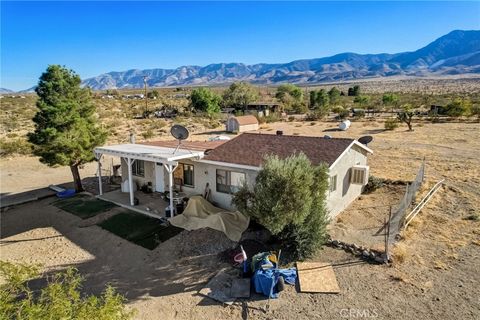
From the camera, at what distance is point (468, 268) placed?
10320 millimetres

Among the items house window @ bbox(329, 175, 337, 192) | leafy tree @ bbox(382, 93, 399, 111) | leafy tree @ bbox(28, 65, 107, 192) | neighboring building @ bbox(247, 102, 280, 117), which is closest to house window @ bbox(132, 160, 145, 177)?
leafy tree @ bbox(28, 65, 107, 192)

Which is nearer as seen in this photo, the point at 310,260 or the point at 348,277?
the point at 348,277

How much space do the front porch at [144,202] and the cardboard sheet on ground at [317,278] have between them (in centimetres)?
729

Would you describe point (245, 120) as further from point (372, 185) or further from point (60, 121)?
point (60, 121)

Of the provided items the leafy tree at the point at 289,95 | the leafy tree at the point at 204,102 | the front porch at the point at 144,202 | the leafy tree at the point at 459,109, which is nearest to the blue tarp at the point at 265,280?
the front porch at the point at 144,202

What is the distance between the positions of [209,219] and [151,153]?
4.82 meters

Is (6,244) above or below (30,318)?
below

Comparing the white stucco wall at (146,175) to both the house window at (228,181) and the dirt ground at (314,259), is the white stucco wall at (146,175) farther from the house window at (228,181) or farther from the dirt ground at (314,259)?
the house window at (228,181)

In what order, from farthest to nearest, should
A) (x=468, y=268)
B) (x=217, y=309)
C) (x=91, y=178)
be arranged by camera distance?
1. (x=91, y=178)
2. (x=468, y=268)
3. (x=217, y=309)

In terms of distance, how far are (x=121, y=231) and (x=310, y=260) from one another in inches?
317

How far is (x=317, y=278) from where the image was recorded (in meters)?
9.95

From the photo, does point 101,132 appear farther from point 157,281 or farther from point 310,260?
point 310,260

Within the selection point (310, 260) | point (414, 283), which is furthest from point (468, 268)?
point (310, 260)

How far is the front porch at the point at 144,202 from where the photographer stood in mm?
15469
